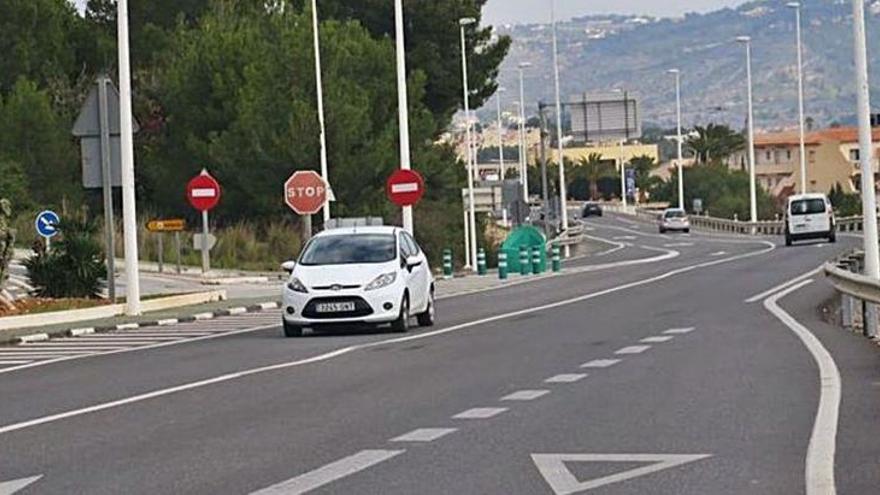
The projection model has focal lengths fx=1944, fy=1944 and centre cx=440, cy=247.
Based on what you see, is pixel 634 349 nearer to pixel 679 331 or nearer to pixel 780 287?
pixel 679 331

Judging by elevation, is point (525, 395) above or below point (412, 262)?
below

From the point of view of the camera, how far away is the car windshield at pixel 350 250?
2834 centimetres

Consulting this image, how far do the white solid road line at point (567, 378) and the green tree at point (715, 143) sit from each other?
174 metres

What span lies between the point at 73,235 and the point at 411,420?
997 inches

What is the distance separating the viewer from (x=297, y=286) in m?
27.5

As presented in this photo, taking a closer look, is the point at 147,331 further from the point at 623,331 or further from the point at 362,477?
the point at 362,477

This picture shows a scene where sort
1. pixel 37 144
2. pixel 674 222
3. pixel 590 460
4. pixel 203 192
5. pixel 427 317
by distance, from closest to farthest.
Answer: pixel 590 460 → pixel 427 317 → pixel 203 192 → pixel 37 144 → pixel 674 222

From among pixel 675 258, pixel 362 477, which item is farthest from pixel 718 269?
pixel 362 477

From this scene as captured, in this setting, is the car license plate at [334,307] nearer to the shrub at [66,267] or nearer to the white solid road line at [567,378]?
the white solid road line at [567,378]

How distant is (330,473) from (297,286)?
51.5 ft

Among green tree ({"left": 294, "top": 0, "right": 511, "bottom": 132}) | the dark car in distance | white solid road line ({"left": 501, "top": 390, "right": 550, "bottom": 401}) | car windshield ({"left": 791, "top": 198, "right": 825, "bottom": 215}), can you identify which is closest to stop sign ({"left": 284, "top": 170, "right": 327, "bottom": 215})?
car windshield ({"left": 791, "top": 198, "right": 825, "bottom": 215})

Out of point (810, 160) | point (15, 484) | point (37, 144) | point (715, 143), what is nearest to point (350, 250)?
point (15, 484)

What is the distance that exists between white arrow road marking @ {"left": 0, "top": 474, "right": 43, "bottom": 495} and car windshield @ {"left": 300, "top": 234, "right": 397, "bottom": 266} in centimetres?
1624

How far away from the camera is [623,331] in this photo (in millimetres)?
26188
